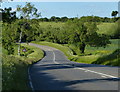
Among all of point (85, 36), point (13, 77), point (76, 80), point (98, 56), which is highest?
point (85, 36)

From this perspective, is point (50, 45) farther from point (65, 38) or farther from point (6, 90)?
point (6, 90)

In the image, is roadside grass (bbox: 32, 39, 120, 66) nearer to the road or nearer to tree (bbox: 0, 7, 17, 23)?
tree (bbox: 0, 7, 17, 23)

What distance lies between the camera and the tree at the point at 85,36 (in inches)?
3839

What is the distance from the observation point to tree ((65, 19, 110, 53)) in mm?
97512

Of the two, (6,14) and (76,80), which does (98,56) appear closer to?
(6,14)

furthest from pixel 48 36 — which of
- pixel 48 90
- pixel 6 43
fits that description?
pixel 48 90

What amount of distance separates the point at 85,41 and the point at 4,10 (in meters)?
68.7

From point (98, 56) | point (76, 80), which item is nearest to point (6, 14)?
point (76, 80)

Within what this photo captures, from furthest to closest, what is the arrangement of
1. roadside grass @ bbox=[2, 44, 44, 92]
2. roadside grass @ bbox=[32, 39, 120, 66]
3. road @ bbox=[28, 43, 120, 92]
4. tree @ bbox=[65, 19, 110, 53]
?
1. tree @ bbox=[65, 19, 110, 53]
2. roadside grass @ bbox=[32, 39, 120, 66]
3. road @ bbox=[28, 43, 120, 92]
4. roadside grass @ bbox=[2, 44, 44, 92]

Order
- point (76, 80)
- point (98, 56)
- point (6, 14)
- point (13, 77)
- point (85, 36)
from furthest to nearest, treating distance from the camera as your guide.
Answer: point (85, 36), point (98, 56), point (6, 14), point (76, 80), point (13, 77)

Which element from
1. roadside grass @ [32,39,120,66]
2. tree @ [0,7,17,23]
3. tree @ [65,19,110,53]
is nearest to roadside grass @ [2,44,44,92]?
tree @ [0,7,17,23]

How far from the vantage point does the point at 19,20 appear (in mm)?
65312

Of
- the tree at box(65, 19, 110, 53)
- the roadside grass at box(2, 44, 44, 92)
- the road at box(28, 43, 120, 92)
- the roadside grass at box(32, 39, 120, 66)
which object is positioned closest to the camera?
the roadside grass at box(2, 44, 44, 92)

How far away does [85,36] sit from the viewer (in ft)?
318
